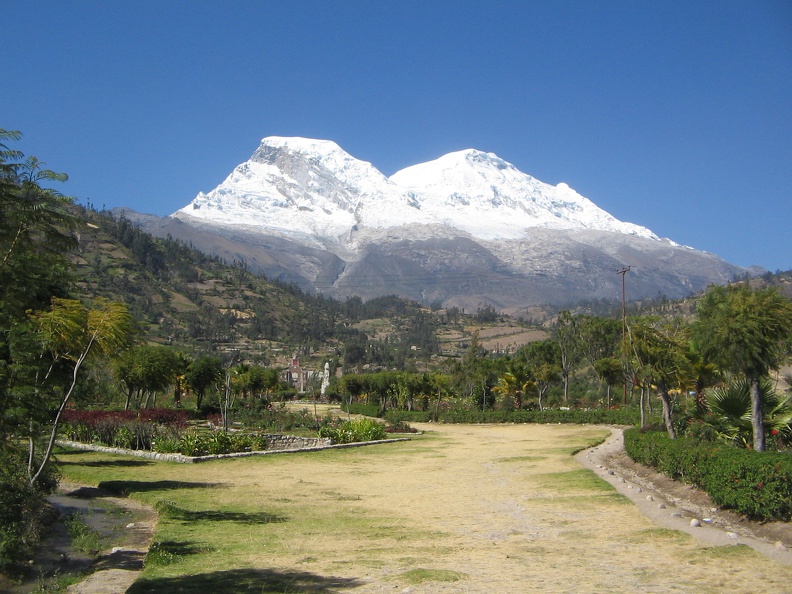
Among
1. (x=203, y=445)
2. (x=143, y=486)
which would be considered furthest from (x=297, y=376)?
Result: (x=143, y=486)

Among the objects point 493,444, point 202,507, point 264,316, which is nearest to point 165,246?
point 264,316

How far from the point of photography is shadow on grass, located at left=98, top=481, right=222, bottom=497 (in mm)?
17359

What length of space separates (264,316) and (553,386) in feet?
353

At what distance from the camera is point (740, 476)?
40.3 ft

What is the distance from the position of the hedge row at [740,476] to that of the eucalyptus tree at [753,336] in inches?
55.8

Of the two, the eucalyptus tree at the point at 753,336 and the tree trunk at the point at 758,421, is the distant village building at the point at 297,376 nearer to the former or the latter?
the eucalyptus tree at the point at 753,336

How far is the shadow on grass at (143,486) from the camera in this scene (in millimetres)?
17359

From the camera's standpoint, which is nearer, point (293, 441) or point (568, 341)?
point (293, 441)

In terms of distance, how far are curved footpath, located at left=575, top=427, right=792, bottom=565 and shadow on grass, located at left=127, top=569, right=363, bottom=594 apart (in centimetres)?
577

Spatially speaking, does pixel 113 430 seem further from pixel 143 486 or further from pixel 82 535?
pixel 82 535

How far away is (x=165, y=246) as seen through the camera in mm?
189750

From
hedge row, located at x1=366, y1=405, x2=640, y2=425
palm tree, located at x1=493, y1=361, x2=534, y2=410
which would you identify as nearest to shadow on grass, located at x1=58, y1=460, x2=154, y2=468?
hedge row, located at x1=366, y1=405, x2=640, y2=425

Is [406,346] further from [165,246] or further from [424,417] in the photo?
[424,417]

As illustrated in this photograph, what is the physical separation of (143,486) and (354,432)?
17509mm
